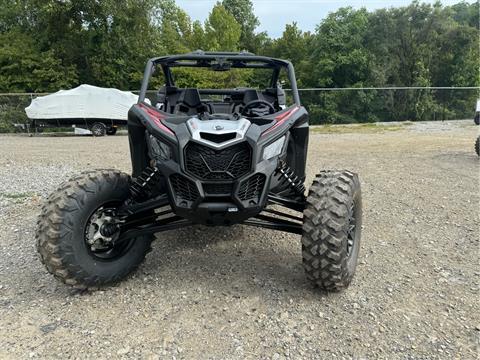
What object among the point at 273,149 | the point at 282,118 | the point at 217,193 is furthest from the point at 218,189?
the point at 282,118

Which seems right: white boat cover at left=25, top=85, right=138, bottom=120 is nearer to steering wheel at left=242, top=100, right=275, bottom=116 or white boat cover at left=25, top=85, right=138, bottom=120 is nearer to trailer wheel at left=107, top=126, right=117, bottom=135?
trailer wheel at left=107, top=126, right=117, bottom=135

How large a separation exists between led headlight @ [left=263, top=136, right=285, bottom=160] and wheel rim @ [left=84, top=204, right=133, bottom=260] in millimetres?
1335

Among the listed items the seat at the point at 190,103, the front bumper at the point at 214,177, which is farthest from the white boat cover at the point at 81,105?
the front bumper at the point at 214,177

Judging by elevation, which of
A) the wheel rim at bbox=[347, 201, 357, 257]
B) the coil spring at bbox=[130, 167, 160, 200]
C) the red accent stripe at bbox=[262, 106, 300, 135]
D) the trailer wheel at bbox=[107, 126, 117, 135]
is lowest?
the trailer wheel at bbox=[107, 126, 117, 135]

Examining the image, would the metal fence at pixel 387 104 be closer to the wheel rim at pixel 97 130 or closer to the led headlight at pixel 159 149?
the wheel rim at pixel 97 130

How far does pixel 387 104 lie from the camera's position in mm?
24625

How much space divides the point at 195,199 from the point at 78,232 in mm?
907

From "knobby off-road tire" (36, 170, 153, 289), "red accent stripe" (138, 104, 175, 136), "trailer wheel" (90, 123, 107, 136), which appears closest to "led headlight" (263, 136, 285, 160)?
"red accent stripe" (138, 104, 175, 136)

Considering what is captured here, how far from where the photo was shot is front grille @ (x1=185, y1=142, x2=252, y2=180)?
3.06m

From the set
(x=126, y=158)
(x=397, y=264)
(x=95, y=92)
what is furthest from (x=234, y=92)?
(x=95, y=92)

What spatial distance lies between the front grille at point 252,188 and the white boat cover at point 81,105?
681 inches

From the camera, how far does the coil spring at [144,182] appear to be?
11.2 feet

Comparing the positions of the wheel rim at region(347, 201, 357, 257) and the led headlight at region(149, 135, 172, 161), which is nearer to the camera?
the led headlight at region(149, 135, 172, 161)

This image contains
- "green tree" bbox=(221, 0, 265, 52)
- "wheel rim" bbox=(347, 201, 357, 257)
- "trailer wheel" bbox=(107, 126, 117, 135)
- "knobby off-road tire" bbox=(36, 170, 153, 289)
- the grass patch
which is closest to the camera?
"knobby off-road tire" bbox=(36, 170, 153, 289)
